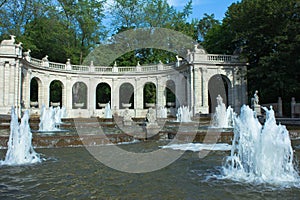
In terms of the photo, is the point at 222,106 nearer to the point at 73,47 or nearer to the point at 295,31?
the point at 295,31

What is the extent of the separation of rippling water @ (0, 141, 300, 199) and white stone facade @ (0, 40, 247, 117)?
21258 mm

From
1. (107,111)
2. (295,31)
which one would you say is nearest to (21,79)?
(107,111)

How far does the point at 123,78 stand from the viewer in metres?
36.4

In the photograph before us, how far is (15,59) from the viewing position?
Result: 26.0 metres

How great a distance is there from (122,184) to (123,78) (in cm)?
3131

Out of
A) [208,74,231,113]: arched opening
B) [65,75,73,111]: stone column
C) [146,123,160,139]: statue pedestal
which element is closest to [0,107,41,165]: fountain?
[146,123,160,139]: statue pedestal

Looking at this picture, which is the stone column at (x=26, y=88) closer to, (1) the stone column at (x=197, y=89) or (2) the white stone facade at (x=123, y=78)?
(2) the white stone facade at (x=123, y=78)

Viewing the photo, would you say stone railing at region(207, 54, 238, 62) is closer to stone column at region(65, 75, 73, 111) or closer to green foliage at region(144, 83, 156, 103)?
green foliage at region(144, 83, 156, 103)

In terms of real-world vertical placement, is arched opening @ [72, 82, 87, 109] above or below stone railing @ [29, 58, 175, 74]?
below

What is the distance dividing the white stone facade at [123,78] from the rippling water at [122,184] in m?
21.3

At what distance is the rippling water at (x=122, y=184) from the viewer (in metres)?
4.91

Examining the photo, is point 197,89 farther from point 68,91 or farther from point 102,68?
point 68,91

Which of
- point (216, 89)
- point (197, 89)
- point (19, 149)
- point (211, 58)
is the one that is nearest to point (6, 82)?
point (197, 89)

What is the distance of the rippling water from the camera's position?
491 cm
